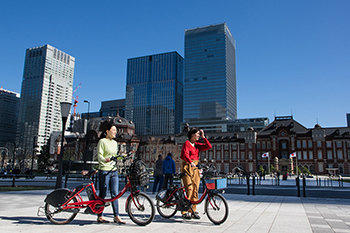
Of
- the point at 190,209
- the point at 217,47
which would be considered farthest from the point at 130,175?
the point at 217,47

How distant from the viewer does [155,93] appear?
167 m

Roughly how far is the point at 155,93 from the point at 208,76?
3895 cm

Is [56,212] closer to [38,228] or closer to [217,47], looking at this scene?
[38,228]

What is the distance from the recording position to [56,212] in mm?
5711

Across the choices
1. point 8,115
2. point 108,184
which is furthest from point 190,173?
point 8,115

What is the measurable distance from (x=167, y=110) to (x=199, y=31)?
161 ft

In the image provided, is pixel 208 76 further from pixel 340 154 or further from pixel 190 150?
pixel 190 150

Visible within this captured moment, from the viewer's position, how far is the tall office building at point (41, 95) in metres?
167

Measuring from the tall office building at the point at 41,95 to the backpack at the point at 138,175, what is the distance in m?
169

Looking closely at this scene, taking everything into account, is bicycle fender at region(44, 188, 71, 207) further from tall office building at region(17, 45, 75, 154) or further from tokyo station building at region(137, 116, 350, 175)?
tall office building at region(17, 45, 75, 154)

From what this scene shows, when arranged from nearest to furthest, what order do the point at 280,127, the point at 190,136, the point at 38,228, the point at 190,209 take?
the point at 38,228
the point at 190,209
the point at 190,136
the point at 280,127

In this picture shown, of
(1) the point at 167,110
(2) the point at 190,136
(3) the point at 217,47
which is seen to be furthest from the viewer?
(1) the point at 167,110

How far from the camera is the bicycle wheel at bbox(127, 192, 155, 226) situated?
566cm

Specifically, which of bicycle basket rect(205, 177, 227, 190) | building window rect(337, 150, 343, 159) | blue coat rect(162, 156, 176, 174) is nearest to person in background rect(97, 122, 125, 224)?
bicycle basket rect(205, 177, 227, 190)
